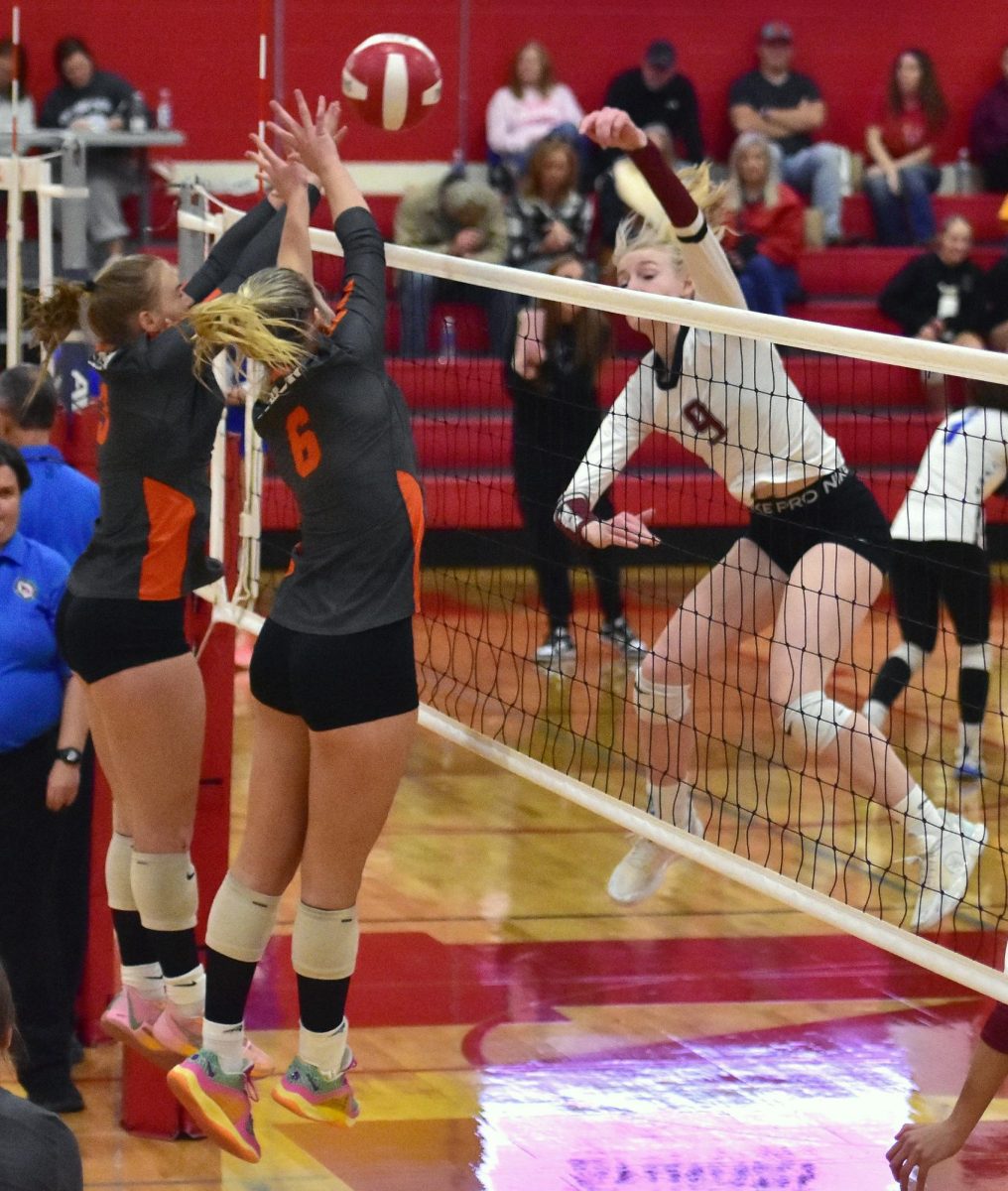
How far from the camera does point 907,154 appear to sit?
13555 mm

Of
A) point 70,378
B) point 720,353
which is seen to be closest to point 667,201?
point 720,353

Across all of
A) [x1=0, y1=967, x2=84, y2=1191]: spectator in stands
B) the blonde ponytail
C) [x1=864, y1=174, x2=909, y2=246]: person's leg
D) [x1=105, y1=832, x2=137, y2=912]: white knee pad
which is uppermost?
[x1=864, y1=174, x2=909, y2=246]: person's leg

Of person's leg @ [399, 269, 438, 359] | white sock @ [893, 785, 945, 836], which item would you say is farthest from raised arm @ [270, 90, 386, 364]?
person's leg @ [399, 269, 438, 359]

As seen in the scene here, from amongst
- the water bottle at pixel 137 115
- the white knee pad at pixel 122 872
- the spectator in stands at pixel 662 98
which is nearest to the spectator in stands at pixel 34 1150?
the white knee pad at pixel 122 872

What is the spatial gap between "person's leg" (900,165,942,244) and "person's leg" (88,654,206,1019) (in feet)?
32.0

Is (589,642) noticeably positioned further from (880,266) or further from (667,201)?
(667,201)

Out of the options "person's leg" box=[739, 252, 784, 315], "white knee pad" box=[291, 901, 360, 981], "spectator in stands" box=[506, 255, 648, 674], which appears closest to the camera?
"white knee pad" box=[291, 901, 360, 981]

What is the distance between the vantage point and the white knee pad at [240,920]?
4.22 meters

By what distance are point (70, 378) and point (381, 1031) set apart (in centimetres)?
221

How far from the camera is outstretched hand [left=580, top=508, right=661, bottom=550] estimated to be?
4631 mm

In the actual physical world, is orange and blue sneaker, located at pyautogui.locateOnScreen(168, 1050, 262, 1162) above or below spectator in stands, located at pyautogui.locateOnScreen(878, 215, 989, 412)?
below

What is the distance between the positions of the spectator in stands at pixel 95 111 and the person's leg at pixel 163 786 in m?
7.02

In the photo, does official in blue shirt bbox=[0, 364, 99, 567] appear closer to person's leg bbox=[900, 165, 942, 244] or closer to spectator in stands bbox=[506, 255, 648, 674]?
spectator in stands bbox=[506, 255, 648, 674]

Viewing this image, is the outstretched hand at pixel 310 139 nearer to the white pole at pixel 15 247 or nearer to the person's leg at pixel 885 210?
the white pole at pixel 15 247
